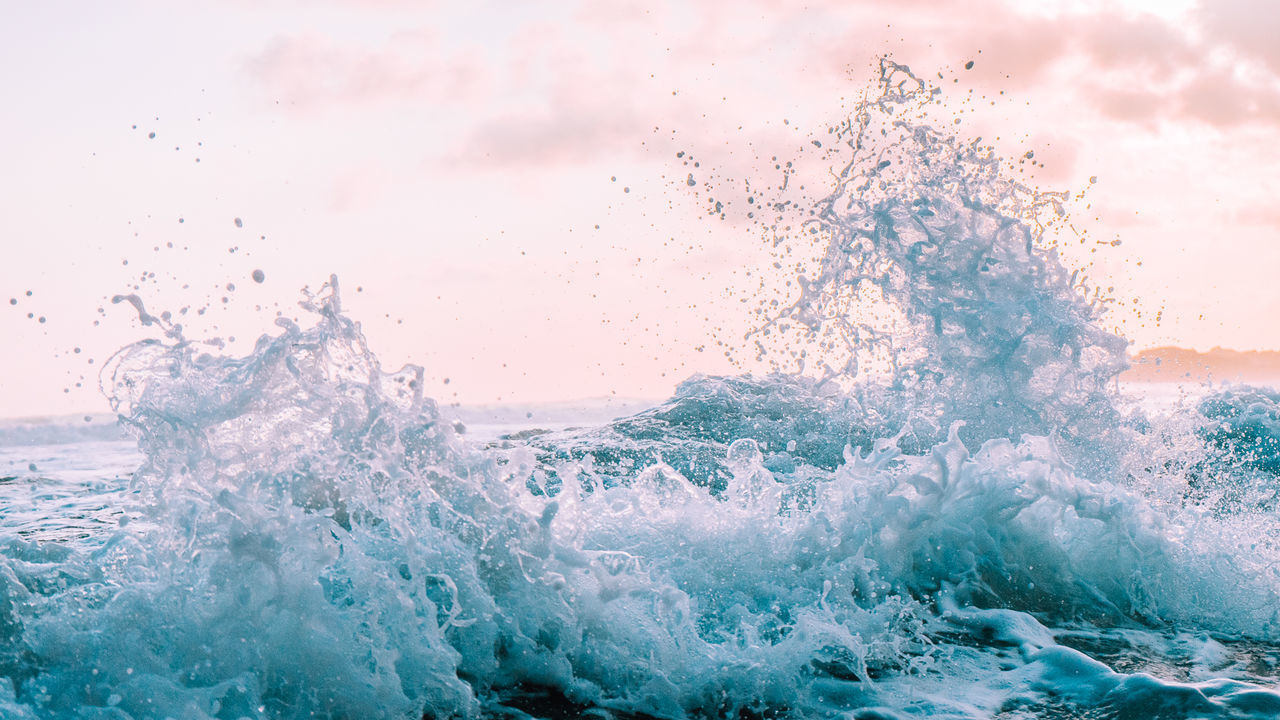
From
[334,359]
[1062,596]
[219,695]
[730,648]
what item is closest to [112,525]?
[334,359]

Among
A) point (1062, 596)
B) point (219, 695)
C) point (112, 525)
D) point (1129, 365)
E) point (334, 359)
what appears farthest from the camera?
point (1129, 365)

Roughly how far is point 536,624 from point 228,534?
1149 millimetres

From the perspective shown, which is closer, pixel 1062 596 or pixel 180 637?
pixel 180 637

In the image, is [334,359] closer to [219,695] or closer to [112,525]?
[219,695]

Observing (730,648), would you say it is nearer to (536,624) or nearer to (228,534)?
(536,624)

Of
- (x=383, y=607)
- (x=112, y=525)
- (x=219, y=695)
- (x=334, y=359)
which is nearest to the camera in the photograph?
(x=219, y=695)

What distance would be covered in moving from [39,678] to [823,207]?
7.21 m

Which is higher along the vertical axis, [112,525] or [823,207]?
[823,207]

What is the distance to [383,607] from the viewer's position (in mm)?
3324

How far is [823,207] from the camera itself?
8773mm

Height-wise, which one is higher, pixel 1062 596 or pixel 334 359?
pixel 334 359

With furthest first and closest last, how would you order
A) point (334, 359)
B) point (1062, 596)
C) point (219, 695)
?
point (1062, 596) → point (334, 359) → point (219, 695)

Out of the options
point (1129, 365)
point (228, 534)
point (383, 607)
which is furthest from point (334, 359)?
point (1129, 365)

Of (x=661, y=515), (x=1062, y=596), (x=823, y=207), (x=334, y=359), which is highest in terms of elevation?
(x=823, y=207)
